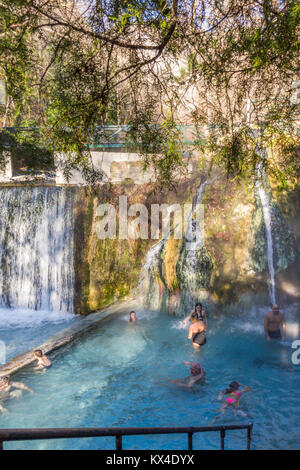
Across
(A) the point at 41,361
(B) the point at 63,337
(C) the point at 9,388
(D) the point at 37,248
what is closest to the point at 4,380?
(C) the point at 9,388

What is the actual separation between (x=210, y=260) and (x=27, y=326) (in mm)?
5916

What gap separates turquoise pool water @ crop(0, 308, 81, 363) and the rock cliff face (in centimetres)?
102

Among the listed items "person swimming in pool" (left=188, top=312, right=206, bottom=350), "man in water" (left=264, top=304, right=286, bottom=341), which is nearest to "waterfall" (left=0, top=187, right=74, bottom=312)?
"person swimming in pool" (left=188, top=312, right=206, bottom=350)

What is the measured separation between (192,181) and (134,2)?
9677mm

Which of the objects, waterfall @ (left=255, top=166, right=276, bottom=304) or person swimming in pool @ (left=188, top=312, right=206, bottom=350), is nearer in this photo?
person swimming in pool @ (left=188, top=312, right=206, bottom=350)

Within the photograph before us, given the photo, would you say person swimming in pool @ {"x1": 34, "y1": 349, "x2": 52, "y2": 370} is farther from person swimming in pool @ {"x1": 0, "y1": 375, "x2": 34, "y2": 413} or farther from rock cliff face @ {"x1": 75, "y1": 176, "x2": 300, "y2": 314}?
rock cliff face @ {"x1": 75, "y1": 176, "x2": 300, "y2": 314}

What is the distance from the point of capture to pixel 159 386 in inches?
271

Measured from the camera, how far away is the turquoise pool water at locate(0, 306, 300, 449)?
545 cm

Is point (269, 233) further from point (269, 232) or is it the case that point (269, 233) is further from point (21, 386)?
point (21, 386)

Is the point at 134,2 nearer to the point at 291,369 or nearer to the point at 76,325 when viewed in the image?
the point at 291,369
